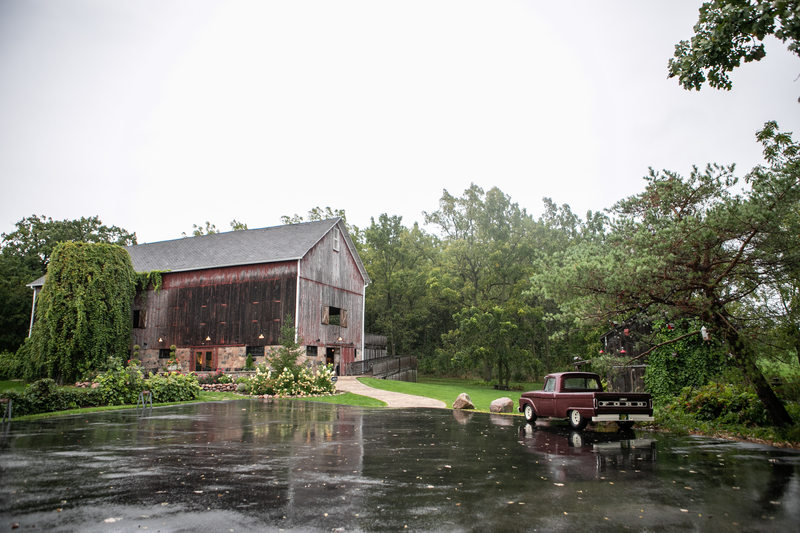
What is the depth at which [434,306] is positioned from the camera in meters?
49.9

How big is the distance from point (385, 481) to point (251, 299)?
26.3 metres

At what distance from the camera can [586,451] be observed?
371 inches

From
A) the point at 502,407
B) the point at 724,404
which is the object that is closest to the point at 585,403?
the point at 724,404

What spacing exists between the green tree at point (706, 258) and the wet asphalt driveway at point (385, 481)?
273cm

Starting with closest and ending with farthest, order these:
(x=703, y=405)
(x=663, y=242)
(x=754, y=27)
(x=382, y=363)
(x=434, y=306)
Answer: (x=754, y=27) < (x=663, y=242) < (x=703, y=405) < (x=382, y=363) < (x=434, y=306)

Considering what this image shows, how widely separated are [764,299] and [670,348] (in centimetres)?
453

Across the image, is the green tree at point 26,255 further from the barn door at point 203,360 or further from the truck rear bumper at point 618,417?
the truck rear bumper at point 618,417

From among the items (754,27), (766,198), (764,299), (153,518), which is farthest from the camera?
(764,299)

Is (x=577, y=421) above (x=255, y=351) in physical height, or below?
below

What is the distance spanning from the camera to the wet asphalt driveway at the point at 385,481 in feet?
16.2

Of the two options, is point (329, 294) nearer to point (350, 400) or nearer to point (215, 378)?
point (215, 378)

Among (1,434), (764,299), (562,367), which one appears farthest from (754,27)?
(562,367)

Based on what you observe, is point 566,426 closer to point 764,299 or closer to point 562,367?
point 764,299

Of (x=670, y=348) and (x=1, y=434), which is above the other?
(x=670, y=348)
